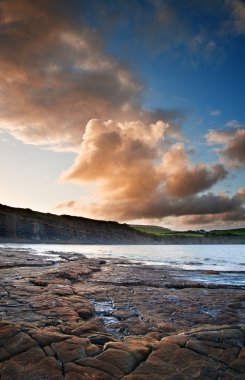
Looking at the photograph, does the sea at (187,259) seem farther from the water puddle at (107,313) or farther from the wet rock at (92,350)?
the wet rock at (92,350)

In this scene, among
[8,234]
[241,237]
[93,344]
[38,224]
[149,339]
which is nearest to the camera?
[93,344]

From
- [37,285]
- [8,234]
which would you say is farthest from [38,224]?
[37,285]

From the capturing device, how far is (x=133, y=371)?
407 centimetres

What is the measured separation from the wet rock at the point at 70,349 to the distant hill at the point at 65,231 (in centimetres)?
7676

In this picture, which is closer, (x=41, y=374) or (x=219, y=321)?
(x=41, y=374)

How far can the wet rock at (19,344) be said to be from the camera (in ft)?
14.4

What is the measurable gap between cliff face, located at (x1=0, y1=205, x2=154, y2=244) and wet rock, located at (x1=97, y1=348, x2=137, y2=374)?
77.6 metres

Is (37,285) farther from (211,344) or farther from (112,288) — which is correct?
(211,344)

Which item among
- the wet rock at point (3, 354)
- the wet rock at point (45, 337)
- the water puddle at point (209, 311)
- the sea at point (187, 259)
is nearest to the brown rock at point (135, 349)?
the wet rock at point (45, 337)

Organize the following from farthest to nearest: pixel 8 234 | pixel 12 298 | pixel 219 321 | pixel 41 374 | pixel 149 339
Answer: pixel 8 234 → pixel 12 298 → pixel 219 321 → pixel 149 339 → pixel 41 374

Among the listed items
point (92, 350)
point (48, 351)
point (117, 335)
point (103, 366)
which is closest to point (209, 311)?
point (117, 335)

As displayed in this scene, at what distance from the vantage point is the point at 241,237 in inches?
6535

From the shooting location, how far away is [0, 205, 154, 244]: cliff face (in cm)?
8000

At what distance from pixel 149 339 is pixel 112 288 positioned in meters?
5.22
